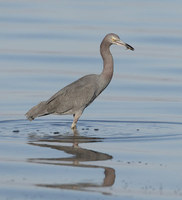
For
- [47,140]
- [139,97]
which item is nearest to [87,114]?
[139,97]

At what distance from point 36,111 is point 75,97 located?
2.43 feet

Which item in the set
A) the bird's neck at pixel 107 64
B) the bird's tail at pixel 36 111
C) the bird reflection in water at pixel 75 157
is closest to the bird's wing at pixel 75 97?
the bird's tail at pixel 36 111

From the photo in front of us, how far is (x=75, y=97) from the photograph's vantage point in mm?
13836

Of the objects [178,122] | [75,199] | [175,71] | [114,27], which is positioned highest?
[114,27]

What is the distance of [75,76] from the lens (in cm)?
1738

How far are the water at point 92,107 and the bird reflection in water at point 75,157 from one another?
1cm

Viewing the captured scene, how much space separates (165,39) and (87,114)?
25.7ft

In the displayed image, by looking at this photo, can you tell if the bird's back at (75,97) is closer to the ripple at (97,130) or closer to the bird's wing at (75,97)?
the bird's wing at (75,97)

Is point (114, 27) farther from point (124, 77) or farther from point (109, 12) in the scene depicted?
point (124, 77)

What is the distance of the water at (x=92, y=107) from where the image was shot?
A: 956 centimetres

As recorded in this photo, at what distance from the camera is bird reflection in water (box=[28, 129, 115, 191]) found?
30.8ft

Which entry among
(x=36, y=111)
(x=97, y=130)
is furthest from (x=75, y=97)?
(x=97, y=130)

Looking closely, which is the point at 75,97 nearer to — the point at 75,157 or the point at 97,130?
the point at 97,130

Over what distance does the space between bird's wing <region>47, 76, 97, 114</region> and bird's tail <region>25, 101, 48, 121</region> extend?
12cm
